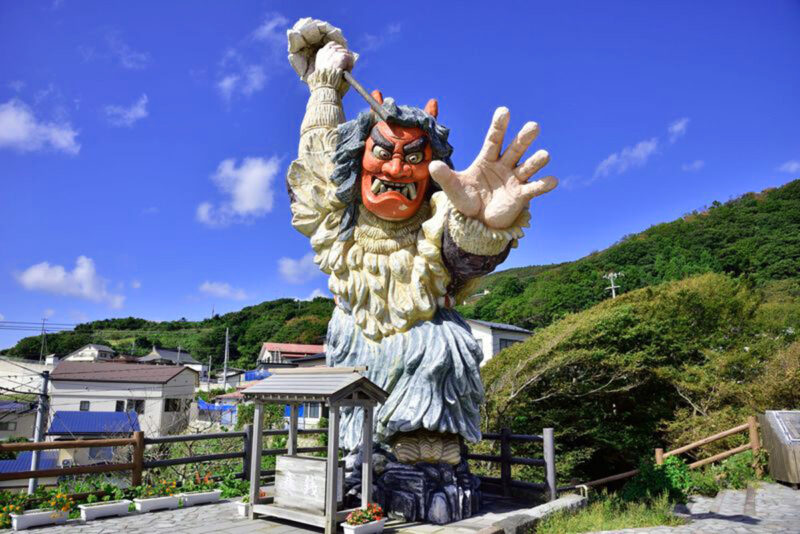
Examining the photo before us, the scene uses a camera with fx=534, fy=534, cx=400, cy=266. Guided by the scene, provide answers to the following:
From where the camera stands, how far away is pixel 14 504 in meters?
5.06

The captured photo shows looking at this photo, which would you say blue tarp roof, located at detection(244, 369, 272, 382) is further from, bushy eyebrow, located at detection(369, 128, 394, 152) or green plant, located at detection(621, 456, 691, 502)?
bushy eyebrow, located at detection(369, 128, 394, 152)

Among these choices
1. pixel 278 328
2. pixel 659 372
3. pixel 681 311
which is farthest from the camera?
pixel 278 328

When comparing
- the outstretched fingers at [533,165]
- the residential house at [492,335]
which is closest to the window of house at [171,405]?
the residential house at [492,335]

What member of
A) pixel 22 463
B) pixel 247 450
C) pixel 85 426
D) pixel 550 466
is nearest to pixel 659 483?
pixel 550 466

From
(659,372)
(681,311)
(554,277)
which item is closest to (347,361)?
(659,372)

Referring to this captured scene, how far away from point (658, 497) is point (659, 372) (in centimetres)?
586

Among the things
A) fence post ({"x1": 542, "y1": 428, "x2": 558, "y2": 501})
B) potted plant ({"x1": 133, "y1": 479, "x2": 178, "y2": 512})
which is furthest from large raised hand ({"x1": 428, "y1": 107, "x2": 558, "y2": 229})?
potted plant ({"x1": 133, "y1": 479, "x2": 178, "y2": 512})

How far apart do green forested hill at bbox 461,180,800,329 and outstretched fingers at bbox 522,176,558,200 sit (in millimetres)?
20605

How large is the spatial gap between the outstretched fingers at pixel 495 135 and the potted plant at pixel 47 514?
212 inches

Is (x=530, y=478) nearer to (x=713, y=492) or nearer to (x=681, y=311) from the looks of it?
(x=713, y=492)

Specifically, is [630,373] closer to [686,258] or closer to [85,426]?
[85,426]

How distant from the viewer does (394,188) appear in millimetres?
6039

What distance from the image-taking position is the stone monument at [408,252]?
17.7 feet

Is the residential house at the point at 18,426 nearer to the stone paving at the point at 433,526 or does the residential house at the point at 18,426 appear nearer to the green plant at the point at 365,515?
the stone paving at the point at 433,526
